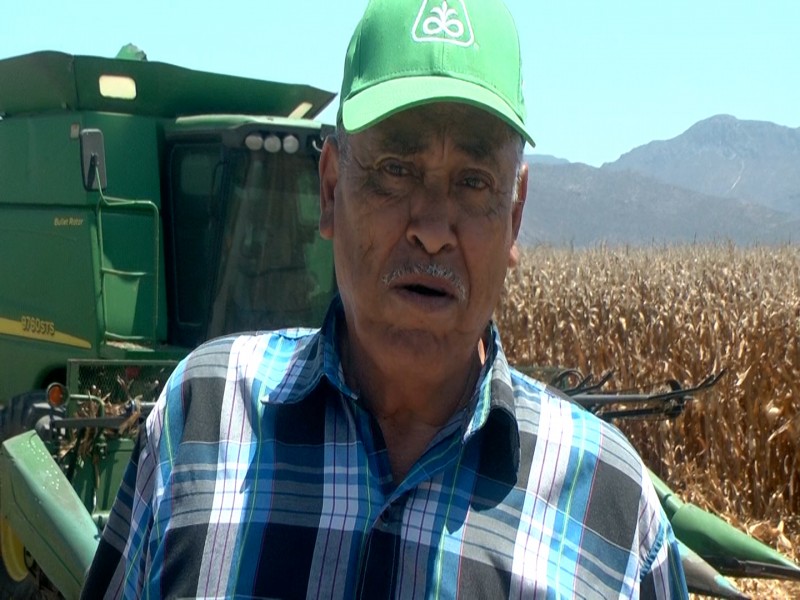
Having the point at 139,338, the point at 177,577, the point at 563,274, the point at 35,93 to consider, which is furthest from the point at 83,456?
the point at 563,274

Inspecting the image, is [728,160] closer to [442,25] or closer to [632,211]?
[632,211]

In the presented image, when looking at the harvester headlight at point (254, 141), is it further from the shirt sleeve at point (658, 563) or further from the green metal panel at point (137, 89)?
the shirt sleeve at point (658, 563)

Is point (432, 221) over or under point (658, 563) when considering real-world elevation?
over

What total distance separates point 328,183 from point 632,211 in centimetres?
8365

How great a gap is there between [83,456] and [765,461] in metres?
5.59

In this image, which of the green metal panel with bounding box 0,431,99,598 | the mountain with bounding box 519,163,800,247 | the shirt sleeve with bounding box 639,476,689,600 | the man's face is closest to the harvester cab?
the green metal panel with bounding box 0,431,99,598

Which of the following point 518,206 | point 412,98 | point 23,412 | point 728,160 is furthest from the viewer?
point 728,160

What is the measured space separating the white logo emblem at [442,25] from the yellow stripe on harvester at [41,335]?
4738mm

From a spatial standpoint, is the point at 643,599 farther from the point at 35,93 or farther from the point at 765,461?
the point at 765,461

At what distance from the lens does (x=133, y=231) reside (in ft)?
19.6

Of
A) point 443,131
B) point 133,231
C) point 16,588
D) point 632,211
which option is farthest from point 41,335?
point 632,211

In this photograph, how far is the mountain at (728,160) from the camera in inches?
4532

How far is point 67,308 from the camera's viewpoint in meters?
6.05

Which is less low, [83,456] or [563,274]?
[563,274]
